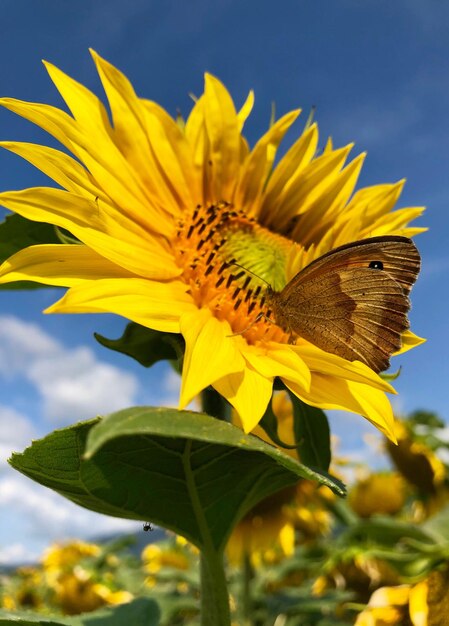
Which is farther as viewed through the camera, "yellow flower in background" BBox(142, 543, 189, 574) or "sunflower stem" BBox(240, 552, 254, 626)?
"yellow flower in background" BBox(142, 543, 189, 574)

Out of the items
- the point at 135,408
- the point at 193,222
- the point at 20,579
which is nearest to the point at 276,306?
the point at 193,222

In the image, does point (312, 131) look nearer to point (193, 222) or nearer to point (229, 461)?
point (193, 222)

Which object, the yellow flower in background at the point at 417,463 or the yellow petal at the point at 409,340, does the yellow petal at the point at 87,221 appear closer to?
the yellow petal at the point at 409,340

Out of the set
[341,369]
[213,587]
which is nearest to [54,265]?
[341,369]

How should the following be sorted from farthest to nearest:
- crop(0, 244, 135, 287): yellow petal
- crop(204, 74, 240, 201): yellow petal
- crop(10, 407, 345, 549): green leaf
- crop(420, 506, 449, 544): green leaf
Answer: crop(420, 506, 449, 544): green leaf, crop(204, 74, 240, 201): yellow petal, crop(0, 244, 135, 287): yellow petal, crop(10, 407, 345, 549): green leaf

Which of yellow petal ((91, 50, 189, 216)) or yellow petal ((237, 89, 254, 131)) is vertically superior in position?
yellow petal ((237, 89, 254, 131))

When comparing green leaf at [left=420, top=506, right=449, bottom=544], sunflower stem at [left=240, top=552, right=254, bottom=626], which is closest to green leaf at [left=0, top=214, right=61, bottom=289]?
green leaf at [left=420, top=506, right=449, bottom=544]

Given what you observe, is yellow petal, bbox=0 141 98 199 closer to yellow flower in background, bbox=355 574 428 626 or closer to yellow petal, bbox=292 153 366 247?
yellow petal, bbox=292 153 366 247
